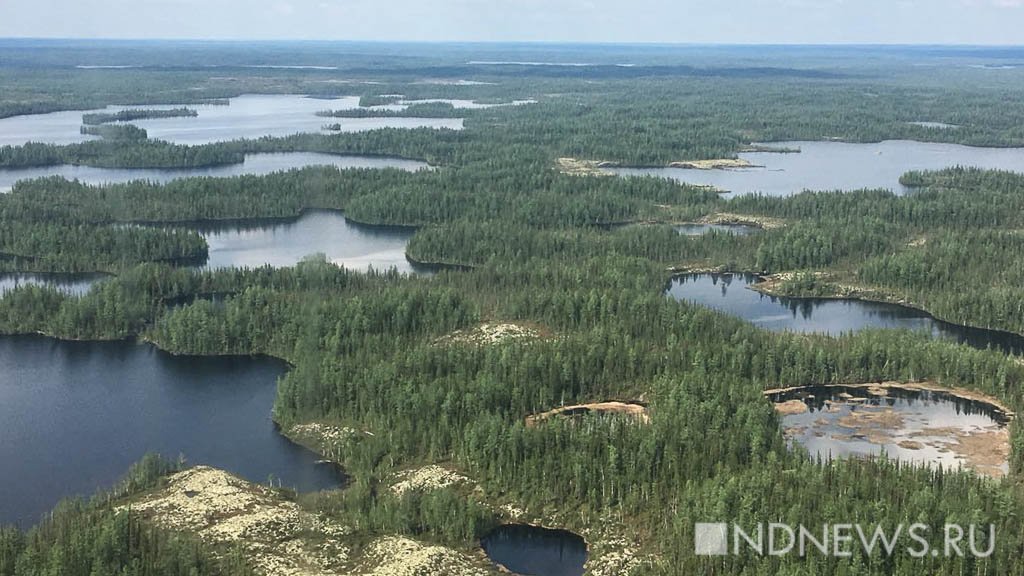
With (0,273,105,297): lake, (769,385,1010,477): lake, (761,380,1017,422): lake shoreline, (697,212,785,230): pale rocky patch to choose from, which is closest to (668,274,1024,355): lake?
(761,380,1017,422): lake shoreline

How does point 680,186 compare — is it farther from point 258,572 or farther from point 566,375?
point 258,572

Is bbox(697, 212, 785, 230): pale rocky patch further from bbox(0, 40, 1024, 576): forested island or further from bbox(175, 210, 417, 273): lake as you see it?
bbox(175, 210, 417, 273): lake

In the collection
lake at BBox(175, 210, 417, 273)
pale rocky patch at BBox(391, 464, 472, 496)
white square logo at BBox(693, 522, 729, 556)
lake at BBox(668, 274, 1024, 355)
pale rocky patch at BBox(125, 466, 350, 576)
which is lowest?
lake at BBox(668, 274, 1024, 355)

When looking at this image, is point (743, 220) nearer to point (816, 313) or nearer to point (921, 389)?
point (816, 313)

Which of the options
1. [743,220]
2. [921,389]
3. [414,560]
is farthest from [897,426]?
[743,220]

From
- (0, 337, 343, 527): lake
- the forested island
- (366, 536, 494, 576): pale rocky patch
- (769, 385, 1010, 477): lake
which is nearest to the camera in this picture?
(366, 536, 494, 576): pale rocky patch

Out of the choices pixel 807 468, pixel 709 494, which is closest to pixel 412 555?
pixel 709 494
